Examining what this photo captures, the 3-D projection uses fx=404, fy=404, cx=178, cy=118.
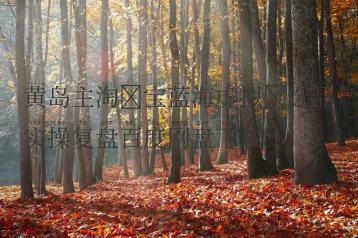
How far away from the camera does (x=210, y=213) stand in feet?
25.3

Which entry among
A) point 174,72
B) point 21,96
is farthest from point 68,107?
point 174,72

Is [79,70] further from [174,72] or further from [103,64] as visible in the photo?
[174,72]

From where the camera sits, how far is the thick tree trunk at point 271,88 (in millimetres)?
12523

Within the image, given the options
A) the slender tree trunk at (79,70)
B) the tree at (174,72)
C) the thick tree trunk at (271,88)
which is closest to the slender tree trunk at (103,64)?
the slender tree trunk at (79,70)

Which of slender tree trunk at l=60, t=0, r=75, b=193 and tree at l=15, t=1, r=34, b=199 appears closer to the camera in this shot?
tree at l=15, t=1, r=34, b=199

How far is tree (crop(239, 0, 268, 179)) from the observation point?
11.8 meters

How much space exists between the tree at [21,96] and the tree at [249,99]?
629 centimetres

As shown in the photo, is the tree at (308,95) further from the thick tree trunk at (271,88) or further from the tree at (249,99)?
the thick tree trunk at (271,88)

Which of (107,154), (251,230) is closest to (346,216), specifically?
(251,230)

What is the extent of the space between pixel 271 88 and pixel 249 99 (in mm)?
1040

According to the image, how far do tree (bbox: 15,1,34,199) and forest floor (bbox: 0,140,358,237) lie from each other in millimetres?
1244

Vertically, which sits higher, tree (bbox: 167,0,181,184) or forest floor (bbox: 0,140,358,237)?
tree (bbox: 167,0,181,184)

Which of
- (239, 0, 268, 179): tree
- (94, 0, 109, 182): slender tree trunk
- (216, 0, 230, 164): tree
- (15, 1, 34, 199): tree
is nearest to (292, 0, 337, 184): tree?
(239, 0, 268, 179): tree

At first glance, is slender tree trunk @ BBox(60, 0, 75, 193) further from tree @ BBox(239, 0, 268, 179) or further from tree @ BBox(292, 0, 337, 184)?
tree @ BBox(292, 0, 337, 184)
